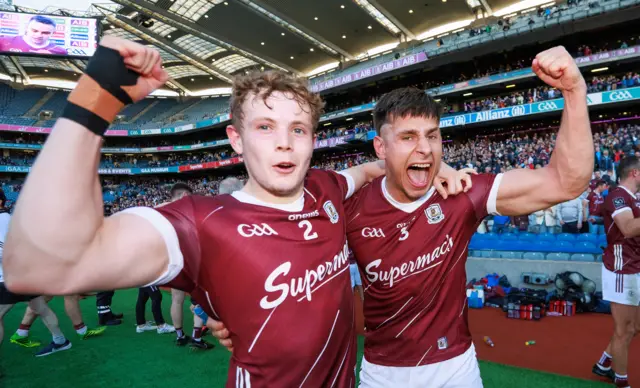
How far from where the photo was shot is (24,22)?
922 inches

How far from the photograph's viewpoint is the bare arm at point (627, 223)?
11.9 feet

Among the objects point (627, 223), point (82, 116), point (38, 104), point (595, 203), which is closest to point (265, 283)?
point (82, 116)

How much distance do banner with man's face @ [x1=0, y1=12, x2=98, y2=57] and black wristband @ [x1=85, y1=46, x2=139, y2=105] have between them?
90.1ft

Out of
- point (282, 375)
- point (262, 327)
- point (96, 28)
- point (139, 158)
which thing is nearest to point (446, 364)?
point (282, 375)

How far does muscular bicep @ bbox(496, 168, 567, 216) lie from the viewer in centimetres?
195

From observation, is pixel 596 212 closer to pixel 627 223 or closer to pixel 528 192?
pixel 627 223

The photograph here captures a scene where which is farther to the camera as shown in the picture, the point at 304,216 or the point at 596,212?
the point at 596,212

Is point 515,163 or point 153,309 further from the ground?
point 515,163

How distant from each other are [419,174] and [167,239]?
154 cm

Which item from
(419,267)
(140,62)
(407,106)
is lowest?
(419,267)

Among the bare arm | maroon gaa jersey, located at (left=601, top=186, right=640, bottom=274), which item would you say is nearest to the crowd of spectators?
maroon gaa jersey, located at (left=601, top=186, right=640, bottom=274)

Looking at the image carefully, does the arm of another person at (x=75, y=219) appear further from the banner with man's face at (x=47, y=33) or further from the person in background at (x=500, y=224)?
the banner with man's face at (x=47, y=33)

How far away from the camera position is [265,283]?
143 cm

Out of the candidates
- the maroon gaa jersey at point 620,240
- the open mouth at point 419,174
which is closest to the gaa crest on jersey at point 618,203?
the maroon gaa jersey at point 620,240
